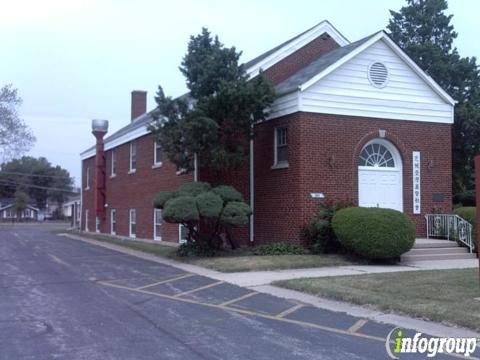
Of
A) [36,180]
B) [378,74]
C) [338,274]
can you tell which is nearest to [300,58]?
[378,74]

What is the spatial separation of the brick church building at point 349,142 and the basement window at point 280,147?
3cm

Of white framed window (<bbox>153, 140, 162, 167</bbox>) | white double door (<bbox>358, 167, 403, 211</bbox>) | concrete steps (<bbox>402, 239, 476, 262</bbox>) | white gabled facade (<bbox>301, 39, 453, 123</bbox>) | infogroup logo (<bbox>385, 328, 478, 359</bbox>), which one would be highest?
white gabled facade (<bbox>301, 39, 453, 123</bbox>)

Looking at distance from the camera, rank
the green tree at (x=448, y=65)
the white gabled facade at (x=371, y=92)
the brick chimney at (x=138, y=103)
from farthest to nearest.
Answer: the brick chimney at (x=138, y=103) < the green tree at (x=448, y=65) < the white gabled facade at (x=371, y=92)

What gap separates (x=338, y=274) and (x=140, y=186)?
680 inches

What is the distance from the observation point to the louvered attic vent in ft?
65.6

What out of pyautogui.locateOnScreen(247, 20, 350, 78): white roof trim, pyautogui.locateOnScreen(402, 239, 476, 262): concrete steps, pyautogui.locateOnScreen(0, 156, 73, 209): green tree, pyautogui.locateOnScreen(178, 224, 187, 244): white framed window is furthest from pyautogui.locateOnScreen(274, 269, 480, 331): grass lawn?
pyautogui.locateOnScreen(0, 156, 73, 209): green tree

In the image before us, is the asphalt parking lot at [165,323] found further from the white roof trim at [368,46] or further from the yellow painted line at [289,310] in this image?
the white roof trim at [368,46]

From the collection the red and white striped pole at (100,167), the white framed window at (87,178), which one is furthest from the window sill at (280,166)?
the white framed window at (87,178)

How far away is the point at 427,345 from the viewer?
7.63m

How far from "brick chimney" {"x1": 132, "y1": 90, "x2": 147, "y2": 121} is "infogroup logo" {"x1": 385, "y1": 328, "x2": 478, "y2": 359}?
3527 cm

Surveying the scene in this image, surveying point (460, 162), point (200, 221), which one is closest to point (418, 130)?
point (200, 221)

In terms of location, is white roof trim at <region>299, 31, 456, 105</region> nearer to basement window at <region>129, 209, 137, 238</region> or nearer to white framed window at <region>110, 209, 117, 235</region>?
basement window at <region>129, 209, 137, 238</region>

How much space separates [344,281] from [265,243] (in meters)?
7.40

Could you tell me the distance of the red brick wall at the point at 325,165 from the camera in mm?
18844
